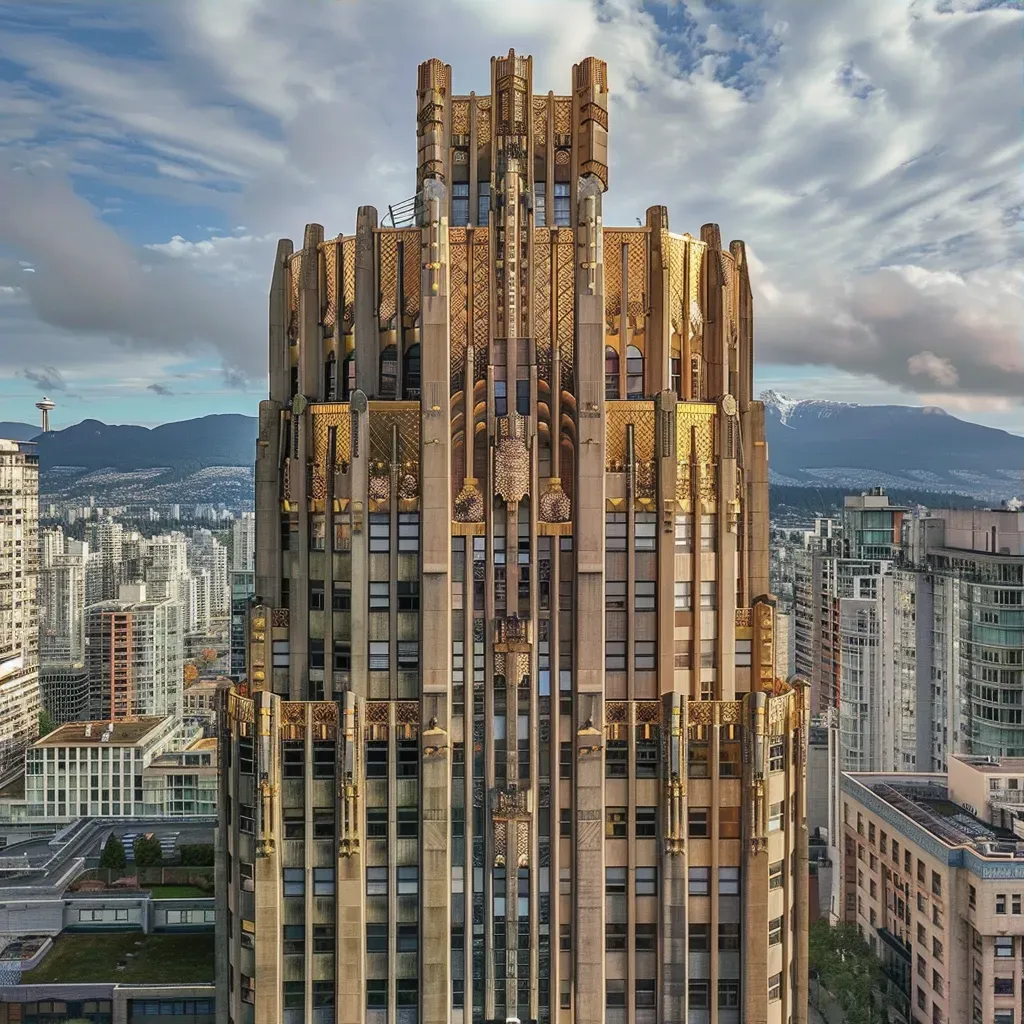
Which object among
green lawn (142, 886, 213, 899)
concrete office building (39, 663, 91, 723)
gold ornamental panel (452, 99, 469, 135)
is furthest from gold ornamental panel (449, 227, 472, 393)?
concrete office building (39, 663, 91, 723)

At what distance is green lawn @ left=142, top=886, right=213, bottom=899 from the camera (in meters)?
83.2

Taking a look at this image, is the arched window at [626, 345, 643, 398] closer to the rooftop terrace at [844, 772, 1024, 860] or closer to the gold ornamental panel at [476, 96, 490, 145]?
the gold ornamental panel at [476, 96, 490, 145]

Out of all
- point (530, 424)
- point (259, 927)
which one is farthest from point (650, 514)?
point (259, 927)

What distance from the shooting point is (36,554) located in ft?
536

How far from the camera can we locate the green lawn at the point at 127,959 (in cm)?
7012

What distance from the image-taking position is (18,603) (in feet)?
509

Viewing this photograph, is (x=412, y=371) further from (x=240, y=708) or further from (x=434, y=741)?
(x=240, y=708)

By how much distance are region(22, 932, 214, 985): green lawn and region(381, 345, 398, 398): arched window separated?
48573 millimetres

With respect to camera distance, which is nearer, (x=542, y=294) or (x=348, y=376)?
(x=542, y=294)

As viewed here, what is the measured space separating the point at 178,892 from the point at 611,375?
67.5m

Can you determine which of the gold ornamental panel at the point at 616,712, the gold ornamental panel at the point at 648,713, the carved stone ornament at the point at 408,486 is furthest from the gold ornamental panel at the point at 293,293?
the gold ornamental panel at the point at 648,713

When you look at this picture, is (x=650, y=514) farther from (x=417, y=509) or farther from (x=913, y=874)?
(x=913, y=874)

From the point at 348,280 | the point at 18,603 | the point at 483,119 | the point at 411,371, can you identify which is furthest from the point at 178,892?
the point at 18,603

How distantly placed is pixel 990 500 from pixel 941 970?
96560mm
